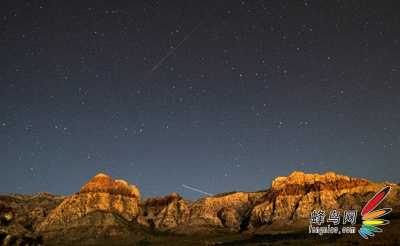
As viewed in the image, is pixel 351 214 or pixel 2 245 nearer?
pixel 2 245

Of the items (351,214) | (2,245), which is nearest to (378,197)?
(351,214)

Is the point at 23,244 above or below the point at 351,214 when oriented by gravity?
below

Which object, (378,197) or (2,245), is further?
(378,197)

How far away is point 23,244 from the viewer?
656 ft

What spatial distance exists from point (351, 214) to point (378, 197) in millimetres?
15331

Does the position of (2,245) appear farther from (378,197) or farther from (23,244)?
(378,197)

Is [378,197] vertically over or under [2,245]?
over

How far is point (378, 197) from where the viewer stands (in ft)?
646

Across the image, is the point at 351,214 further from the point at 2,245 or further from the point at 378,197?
the point at 2,245

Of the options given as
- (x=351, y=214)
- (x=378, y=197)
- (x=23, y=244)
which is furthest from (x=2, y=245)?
(x=378, y=197)

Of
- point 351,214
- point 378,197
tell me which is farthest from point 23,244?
point 378,197

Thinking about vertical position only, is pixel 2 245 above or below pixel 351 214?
below

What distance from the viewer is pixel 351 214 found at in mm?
190125

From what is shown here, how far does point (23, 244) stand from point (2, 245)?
86.9 feet
